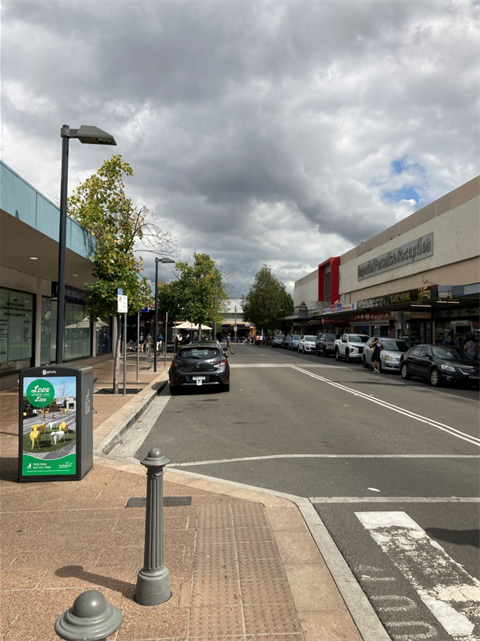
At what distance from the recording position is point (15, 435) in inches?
328

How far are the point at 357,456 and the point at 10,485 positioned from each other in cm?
454

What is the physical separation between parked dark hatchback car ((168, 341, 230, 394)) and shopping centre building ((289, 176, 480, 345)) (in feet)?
32.9

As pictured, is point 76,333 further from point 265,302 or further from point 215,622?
point 265,302

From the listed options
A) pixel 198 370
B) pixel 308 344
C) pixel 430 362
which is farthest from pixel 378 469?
pixel 308 344

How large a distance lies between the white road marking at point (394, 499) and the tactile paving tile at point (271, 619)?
7.32ft

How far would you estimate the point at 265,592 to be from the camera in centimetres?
351

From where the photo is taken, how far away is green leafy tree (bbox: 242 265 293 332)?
7262 cm

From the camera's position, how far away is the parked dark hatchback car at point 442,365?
1681 cm

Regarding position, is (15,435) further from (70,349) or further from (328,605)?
(70,349)

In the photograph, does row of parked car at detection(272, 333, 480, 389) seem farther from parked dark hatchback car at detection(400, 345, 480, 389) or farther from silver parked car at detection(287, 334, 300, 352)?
silver parked car at detection(287, 334, 300, 352)

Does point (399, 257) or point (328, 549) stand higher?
point (399, 257)

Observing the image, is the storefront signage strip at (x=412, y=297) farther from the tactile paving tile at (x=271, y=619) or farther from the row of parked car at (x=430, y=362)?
the tactile paving tile at (x=271, y=619)

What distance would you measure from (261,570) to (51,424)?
10.0 ft

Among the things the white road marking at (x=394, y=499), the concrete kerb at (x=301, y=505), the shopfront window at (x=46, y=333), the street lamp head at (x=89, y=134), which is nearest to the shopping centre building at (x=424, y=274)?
the white road marking at (x=394, y=499)
